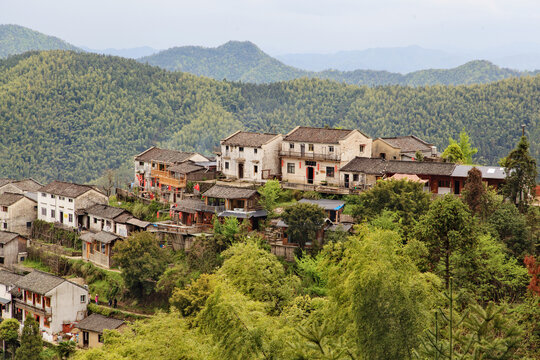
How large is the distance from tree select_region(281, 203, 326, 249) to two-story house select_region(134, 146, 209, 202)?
602 inches

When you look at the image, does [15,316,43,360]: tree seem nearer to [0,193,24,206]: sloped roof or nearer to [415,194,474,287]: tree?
[0,193,24,206]: sloped roof

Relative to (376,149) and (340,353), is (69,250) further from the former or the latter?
(340,353)

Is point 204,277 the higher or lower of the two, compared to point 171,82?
lower

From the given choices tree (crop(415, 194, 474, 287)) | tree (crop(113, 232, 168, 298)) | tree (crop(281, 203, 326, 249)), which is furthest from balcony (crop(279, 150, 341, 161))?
tree (crop(415, 194, 474, 287))

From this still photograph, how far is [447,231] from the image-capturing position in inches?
1396

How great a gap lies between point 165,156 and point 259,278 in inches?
1192

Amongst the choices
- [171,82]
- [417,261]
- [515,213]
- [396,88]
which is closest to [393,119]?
[396,88]

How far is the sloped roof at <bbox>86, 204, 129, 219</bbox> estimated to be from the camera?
57.1 metres

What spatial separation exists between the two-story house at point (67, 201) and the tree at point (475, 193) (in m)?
33.1

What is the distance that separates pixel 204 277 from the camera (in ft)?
135

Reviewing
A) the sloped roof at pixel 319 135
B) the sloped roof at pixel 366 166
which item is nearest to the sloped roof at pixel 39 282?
the sloped roof at pixel 319 135

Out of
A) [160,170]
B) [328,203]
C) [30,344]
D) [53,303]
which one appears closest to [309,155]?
[328,203]

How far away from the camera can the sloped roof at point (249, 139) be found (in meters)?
57.9

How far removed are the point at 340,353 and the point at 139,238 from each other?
33.5 metres
